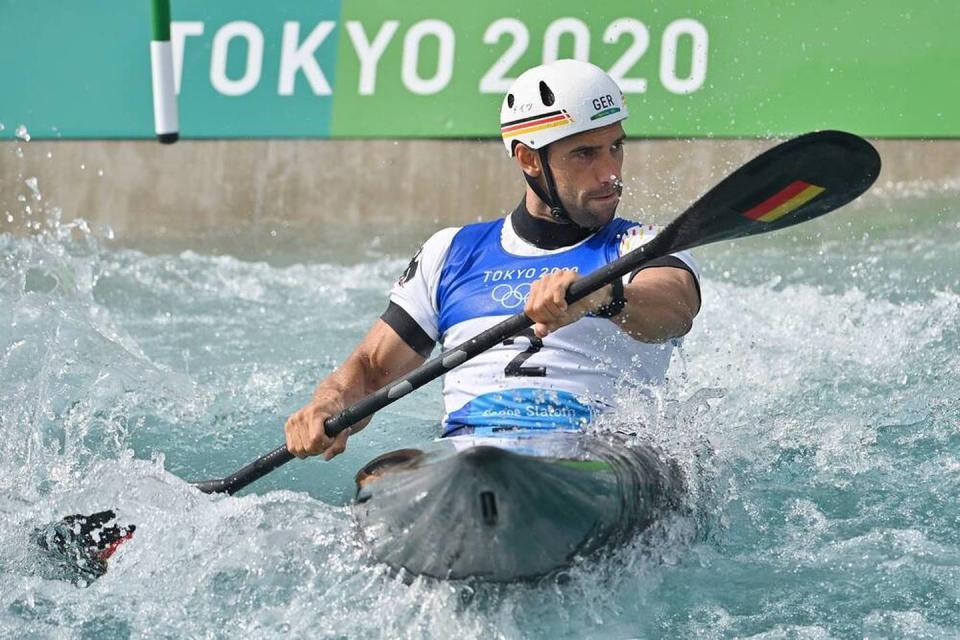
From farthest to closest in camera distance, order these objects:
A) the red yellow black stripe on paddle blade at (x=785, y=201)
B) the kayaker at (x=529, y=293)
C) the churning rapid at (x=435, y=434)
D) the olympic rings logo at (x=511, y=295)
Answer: the olympic rings logo at (x=511, y=295) < the kayaker at (x=529, y=293) < the red yellow black stripe on paddle blade at (x=785, y=201) < the churning rapid at (x=435, y=434)

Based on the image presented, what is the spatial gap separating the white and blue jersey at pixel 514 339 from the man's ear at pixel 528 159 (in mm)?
201

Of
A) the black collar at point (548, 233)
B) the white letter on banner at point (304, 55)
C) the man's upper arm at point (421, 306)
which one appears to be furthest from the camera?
the white letter on banner at point (304, 55)

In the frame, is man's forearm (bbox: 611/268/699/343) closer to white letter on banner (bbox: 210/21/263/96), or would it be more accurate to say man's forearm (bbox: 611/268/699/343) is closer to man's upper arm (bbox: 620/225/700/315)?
man's upper arm (bbox: 620/225/700/315)

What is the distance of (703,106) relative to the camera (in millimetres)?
8336

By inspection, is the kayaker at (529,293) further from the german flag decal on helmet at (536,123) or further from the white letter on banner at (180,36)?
the white letter on banner at (180,36)

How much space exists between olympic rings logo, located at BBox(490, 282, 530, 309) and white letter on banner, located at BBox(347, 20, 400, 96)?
14.7 feet

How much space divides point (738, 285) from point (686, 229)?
354cm

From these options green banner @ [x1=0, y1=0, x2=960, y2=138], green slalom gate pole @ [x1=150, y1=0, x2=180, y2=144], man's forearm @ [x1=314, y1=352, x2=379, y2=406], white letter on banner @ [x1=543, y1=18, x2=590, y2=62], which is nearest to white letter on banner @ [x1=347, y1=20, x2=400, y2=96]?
green banner @ [x1=0, y1=0, x2=960, y2=138]

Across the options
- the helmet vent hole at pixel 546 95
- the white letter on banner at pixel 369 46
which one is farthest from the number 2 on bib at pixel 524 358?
the white letter on banner at pixel 369 46

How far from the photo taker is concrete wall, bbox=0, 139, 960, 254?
8.81 m

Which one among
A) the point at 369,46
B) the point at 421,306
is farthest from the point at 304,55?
the point at 421,306

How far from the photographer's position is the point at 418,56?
866 cm

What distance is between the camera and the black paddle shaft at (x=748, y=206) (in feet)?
12.9

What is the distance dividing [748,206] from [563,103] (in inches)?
27.2
